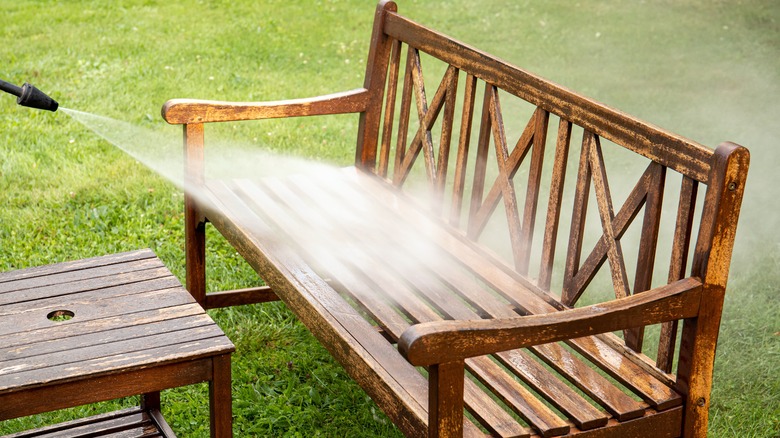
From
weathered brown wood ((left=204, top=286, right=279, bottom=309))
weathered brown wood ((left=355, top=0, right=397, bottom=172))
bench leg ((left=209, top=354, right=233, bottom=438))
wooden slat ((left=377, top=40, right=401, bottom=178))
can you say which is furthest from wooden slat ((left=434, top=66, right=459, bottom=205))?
bench leg ((left=209, top=354, right=233, bottom=438))

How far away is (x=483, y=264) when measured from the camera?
11.4 ft

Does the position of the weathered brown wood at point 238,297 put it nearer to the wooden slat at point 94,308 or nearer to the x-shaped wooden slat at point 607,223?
the wooden slat at point 94,308

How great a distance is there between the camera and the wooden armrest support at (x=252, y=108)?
3.93 m

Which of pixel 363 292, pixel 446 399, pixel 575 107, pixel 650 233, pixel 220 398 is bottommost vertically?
pixel 220 398

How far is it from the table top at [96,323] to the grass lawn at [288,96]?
30.5 inches

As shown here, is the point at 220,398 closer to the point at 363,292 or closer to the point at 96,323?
the point at 96,323

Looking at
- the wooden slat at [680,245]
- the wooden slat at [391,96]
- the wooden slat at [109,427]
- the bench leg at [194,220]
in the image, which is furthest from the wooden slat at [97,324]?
the wooden slat at [391,96]

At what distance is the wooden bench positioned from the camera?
249 centimetres

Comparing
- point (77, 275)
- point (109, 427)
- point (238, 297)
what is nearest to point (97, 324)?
point (77, 275)

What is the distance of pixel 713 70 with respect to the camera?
8.50m

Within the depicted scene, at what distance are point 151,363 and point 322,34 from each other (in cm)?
713

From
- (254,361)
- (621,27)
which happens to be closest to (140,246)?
(254,361)

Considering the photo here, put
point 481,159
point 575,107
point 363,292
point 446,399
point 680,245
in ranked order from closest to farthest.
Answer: point 446,399, point 680,245, point 575,107, point 363,292, point 481,159

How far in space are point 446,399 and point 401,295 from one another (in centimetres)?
98
